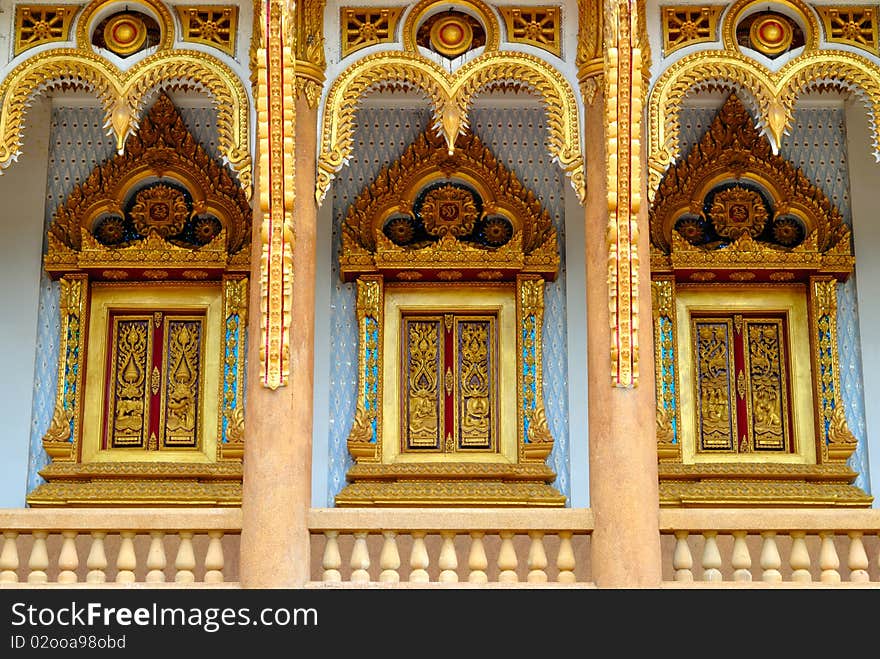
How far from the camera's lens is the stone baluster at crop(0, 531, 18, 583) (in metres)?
8.74

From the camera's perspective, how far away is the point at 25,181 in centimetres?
1123

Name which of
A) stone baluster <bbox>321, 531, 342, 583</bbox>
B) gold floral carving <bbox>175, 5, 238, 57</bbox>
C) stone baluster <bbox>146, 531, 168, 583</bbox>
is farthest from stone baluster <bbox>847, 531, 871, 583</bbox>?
gold floral carving <bbox>175, 5, 238, 57</bbox>

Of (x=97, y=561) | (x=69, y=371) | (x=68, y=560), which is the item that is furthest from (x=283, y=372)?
(x=69, y=371)

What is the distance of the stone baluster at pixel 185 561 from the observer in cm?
874

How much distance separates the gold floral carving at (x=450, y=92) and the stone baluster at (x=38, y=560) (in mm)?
2861

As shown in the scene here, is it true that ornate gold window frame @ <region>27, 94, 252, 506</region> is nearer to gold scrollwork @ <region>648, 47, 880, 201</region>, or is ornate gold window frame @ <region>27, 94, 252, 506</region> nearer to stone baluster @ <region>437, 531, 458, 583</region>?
stone baluster @ <region>437, 531, 458, 583</region>

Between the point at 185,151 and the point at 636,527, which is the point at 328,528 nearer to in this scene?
the point at 636,527

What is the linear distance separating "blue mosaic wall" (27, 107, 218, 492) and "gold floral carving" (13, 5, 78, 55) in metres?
1.89

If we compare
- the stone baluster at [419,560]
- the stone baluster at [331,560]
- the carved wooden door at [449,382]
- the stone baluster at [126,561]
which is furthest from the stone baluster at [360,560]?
the carved wooden door at [449,382]

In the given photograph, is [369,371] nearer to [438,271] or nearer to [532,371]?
[438,271]

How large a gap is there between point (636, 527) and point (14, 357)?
526 cm

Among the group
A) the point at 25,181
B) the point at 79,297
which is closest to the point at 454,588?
the point at 79,297

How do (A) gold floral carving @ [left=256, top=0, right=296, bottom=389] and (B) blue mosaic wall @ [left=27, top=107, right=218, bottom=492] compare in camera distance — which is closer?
(A) gold floral carving @ [left=256, top=0, right=296, bottom=389]

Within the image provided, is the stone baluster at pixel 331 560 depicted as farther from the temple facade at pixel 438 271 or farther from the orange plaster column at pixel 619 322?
the orange plaster column at pixel 619 322
